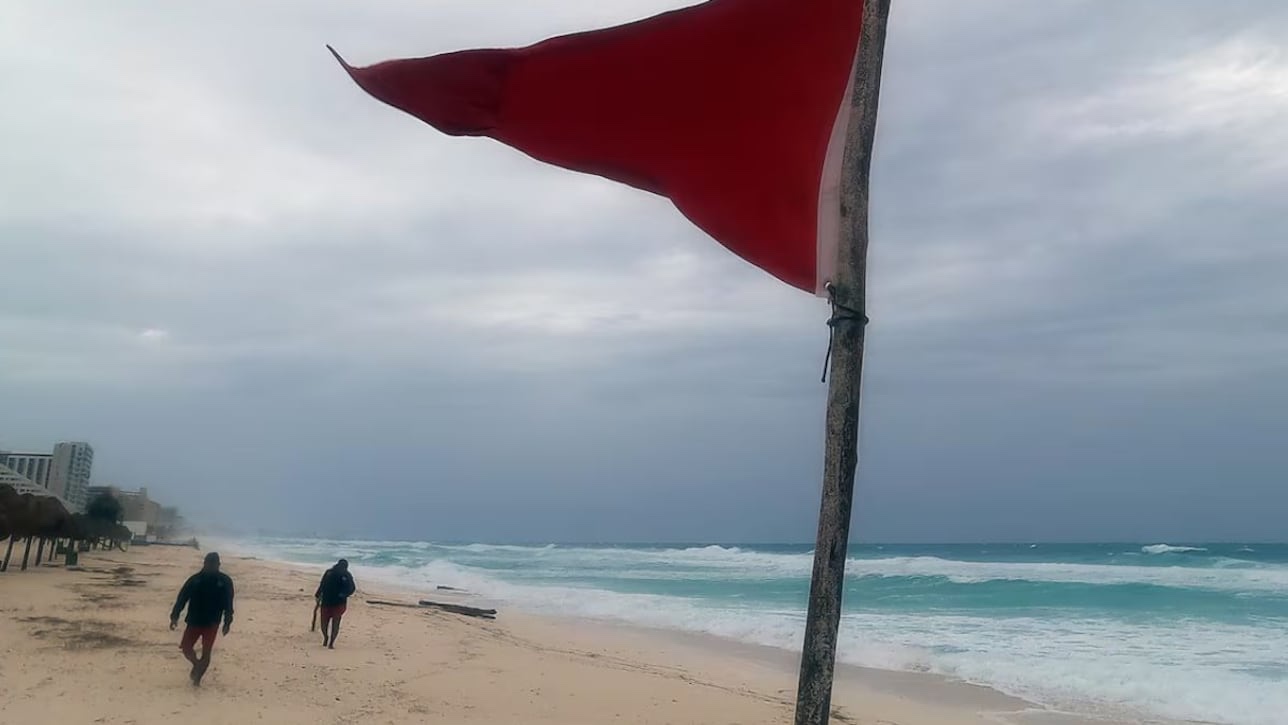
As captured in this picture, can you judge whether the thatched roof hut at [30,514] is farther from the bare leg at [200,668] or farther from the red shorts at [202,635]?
the bare leg at [200,668]

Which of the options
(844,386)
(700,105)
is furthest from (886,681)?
(844,386)

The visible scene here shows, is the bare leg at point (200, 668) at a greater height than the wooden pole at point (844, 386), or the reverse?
the wooden pole at point (844, 386)

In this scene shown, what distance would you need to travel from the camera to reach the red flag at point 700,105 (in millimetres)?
3750

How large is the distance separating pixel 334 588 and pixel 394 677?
212 centimetres

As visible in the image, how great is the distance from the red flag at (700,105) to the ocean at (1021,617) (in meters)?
12.3

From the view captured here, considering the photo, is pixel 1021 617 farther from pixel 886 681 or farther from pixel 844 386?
pixel 844 386

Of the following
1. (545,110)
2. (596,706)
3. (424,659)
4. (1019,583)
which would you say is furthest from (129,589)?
(1019,583)

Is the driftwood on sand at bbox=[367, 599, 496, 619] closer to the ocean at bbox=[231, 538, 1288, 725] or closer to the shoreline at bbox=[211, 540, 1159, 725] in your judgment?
the shoreline at bbox=[211, 540, 1159, 725]

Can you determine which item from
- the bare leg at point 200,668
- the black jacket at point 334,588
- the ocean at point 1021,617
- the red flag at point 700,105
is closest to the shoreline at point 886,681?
the ocean at point 1021,617

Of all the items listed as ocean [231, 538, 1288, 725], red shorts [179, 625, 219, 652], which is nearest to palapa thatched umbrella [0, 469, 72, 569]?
ocean [231, 538, 1288, 725]

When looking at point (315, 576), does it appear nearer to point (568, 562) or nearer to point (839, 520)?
point (568, 562)

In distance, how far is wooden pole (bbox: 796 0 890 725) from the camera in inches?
119

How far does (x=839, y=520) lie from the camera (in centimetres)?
308

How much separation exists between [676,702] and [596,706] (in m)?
1.18
